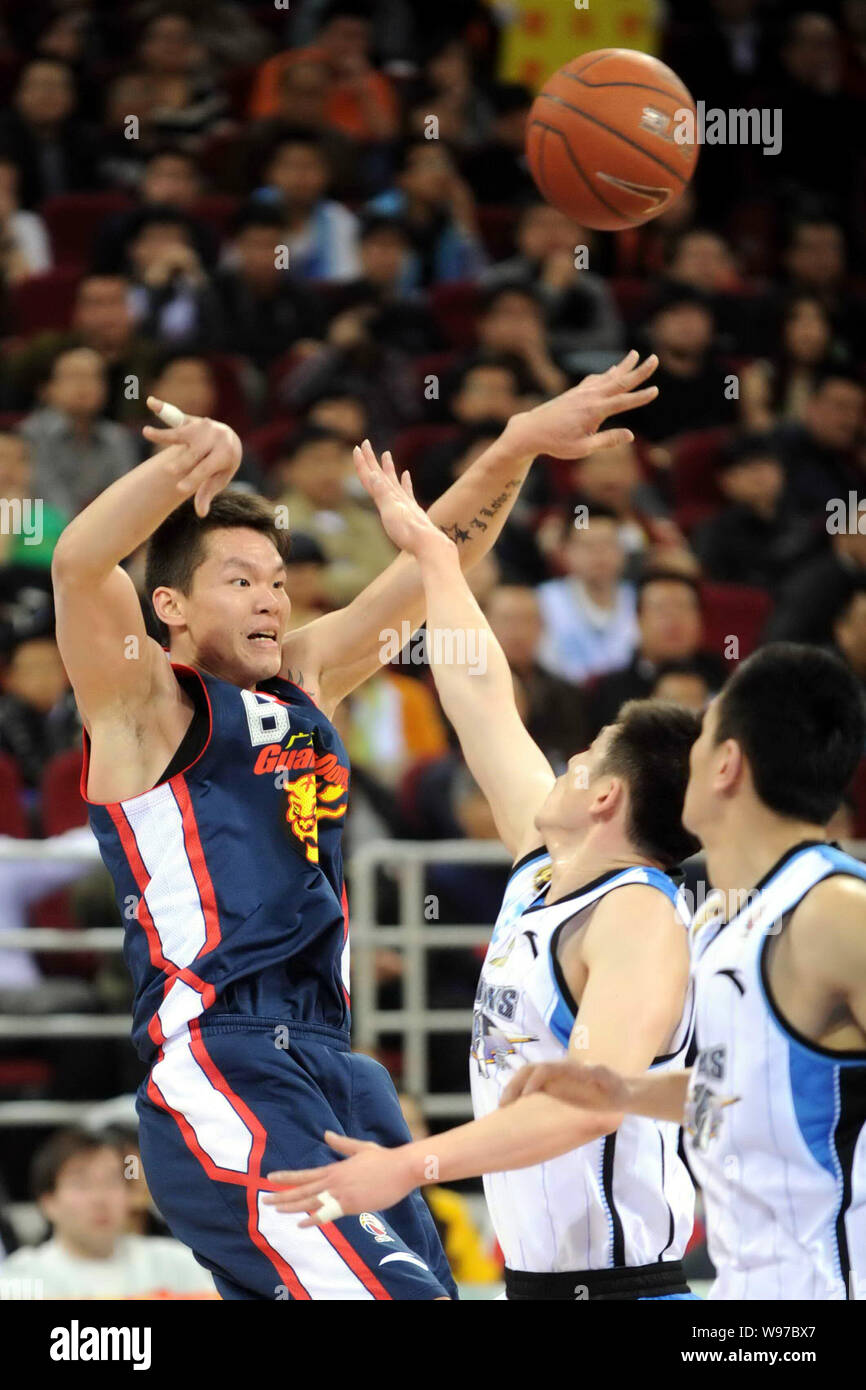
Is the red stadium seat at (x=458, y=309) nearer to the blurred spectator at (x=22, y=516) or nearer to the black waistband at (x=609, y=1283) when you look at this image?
the blurred spectator at (x=22, y=516)

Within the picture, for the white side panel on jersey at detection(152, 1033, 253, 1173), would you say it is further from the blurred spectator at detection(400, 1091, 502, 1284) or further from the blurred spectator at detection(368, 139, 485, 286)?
the blurred spectator at detection(368, 139, 485, 286)

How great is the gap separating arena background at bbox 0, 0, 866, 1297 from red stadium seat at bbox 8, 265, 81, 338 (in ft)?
0.06

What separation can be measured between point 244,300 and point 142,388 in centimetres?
119

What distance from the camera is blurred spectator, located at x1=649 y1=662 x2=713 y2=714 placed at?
789cm

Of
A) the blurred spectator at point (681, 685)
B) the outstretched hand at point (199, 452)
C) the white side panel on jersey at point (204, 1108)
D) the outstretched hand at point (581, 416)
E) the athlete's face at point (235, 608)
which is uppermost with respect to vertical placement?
the outstretched hand at point (581, 416)

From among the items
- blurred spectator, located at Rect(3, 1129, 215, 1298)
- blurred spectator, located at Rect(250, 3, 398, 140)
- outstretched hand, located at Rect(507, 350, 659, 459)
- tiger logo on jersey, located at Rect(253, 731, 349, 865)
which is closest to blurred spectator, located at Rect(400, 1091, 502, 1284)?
blurred spectator, located at Rect(3, 1129, 215, 1298)

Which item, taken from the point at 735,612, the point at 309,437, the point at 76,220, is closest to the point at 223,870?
the point at 309,437

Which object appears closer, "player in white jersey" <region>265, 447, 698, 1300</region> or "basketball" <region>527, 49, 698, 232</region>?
"player in white jersey" <region>265, 447, 698, 1300</region>

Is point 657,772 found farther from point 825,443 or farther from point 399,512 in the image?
point 825,443

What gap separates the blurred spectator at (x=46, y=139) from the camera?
11031mm

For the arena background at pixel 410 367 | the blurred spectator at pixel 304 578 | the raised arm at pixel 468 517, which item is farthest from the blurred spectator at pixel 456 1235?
the raised arm at pixel 468 517

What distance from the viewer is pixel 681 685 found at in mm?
7941

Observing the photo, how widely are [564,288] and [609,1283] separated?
307 inches

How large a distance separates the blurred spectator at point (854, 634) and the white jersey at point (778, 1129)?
228 inches
